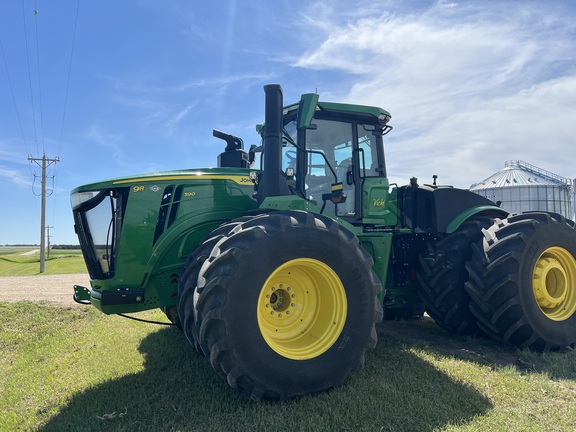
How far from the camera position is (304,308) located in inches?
160

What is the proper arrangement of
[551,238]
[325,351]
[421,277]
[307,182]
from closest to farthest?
1. [325,351]
2. [307,182]
3. [551,238]
4. [421,277]

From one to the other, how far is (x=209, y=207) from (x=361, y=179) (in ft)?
6.49

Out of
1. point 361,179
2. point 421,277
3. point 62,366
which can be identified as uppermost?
point 361,179

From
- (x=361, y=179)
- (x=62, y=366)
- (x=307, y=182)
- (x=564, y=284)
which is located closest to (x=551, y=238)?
(x=564, y=284)

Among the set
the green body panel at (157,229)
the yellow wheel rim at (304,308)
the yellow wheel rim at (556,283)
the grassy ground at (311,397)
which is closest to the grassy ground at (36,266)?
the grassy ground at (311,397)

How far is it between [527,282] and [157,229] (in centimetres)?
428

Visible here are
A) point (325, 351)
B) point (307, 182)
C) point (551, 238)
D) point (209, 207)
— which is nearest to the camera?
point (325, 351)

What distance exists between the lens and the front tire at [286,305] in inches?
132

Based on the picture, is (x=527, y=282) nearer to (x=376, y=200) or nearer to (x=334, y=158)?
(x=376, y=200)

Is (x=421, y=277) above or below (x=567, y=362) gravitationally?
above

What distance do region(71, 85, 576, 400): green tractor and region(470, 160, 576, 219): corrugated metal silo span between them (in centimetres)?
1386

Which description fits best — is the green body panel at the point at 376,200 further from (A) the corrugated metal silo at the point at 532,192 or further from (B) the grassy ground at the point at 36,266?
(B) the grassy ground at the point at 36,266

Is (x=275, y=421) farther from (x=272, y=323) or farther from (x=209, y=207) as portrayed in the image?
(x=209, y=207)

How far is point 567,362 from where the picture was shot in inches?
189
